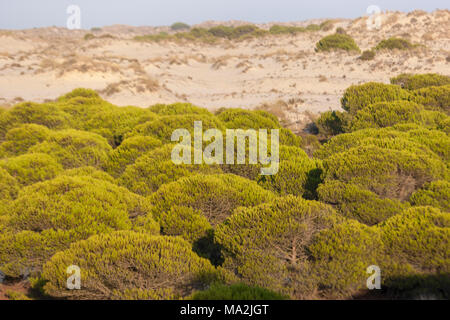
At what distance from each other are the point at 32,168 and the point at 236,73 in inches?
1050

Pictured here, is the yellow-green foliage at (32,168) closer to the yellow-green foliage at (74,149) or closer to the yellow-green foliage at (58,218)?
the yellow-green foliage at (74,149)

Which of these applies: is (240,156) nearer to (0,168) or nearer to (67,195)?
(67,195)

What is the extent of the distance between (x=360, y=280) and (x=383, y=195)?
93.9 inches

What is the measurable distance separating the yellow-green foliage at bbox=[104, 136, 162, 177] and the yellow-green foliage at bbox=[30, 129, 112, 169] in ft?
1.48

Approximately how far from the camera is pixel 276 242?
17.6 ft

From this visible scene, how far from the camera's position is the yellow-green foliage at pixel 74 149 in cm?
1023

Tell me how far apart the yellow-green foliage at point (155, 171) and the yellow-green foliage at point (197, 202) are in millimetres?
1011

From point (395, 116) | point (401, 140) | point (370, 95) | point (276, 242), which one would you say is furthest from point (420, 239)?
point (370, 95)

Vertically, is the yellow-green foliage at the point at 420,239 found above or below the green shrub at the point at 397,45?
below

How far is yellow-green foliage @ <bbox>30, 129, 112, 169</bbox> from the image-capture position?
10.2 metres

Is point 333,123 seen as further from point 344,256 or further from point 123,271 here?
point 123,271

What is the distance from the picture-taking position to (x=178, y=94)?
2725 centimetres

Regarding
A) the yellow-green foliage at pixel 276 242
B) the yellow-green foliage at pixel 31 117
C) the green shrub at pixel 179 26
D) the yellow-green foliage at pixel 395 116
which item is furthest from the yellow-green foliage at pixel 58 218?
the green shrub at pixel 179 26

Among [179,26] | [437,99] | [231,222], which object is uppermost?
[179,26]
